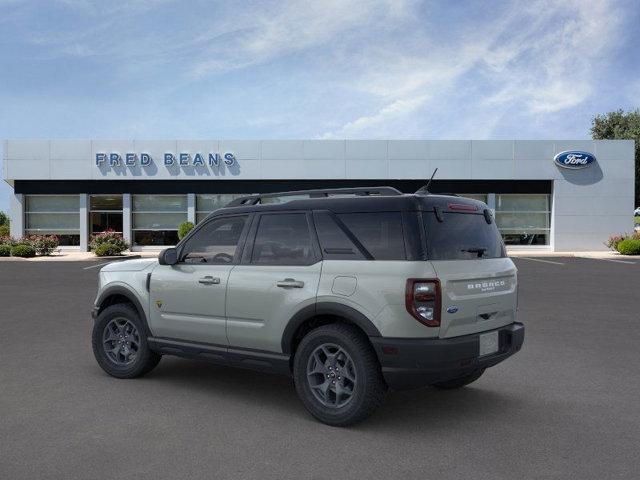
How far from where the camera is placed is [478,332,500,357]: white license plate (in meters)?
4.72

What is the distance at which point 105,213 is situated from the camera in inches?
1415

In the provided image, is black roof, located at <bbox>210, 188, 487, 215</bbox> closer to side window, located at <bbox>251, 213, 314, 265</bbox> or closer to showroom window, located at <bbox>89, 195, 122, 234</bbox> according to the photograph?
side window, located at <bbox>251, 213, 314, 265</bbox>

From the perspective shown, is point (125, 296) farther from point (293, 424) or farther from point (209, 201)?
point (209, 201)

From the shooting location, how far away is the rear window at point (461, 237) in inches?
180

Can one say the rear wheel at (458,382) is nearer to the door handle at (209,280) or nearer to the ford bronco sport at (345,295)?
the ford bronco sport at (345,295)

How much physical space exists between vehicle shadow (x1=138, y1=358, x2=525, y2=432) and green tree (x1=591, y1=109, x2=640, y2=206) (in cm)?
5425

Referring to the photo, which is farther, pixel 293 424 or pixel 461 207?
pixel 461 207

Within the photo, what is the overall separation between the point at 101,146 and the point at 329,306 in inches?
1312

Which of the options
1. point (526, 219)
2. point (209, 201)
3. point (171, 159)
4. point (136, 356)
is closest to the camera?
point (136, 356)

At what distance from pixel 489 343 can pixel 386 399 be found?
121 centimetres

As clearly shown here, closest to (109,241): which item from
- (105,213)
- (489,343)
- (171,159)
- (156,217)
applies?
(156,217)

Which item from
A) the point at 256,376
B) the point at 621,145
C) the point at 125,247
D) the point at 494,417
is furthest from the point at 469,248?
the point at 621,145

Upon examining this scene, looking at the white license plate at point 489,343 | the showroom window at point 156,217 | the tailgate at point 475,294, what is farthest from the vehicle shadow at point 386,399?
the showroom window at point 156,217

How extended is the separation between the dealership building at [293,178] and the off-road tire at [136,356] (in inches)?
1140
